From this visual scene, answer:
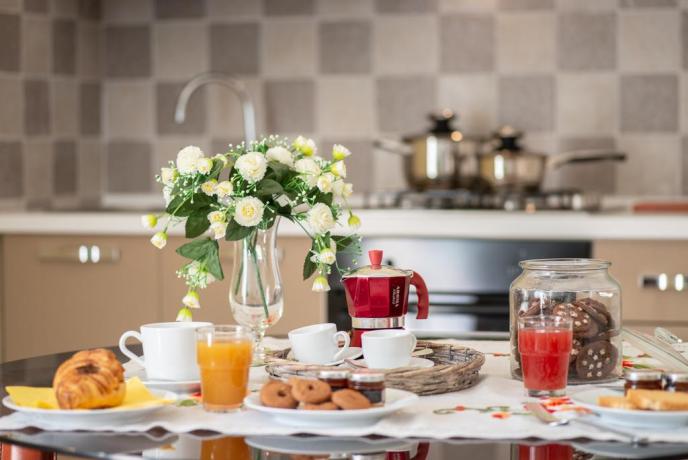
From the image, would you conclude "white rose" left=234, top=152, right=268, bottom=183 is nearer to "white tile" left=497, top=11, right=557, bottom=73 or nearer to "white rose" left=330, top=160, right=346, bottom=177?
"white rose" left=330, top=160, right=346, bottom=177

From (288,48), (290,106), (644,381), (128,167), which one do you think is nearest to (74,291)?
(128,167)

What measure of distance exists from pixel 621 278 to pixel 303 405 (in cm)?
178

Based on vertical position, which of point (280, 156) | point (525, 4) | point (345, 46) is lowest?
point (280, 156)

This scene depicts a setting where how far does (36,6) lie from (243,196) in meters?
2.11

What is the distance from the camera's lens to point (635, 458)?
110 cm

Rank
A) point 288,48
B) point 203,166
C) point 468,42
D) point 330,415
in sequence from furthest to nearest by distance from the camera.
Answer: point 288,48 → point 468,42 → point 203,166 → point 330,415

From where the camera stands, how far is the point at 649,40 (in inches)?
134

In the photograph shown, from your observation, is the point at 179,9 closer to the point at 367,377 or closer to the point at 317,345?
the point at 317,345

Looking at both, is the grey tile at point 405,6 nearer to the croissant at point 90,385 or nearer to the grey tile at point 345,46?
the grey tile at point 345,46

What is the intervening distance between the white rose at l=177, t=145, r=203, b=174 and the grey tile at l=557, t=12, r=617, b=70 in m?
2.15

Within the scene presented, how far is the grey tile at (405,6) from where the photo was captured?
11.6 feet

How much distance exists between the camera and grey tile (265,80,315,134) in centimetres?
361

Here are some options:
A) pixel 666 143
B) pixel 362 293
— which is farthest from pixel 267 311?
pixel 666 143

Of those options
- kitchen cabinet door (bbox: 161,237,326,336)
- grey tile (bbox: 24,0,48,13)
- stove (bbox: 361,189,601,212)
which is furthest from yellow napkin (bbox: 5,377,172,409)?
grey tile (bbox: 24,0,48,13)
